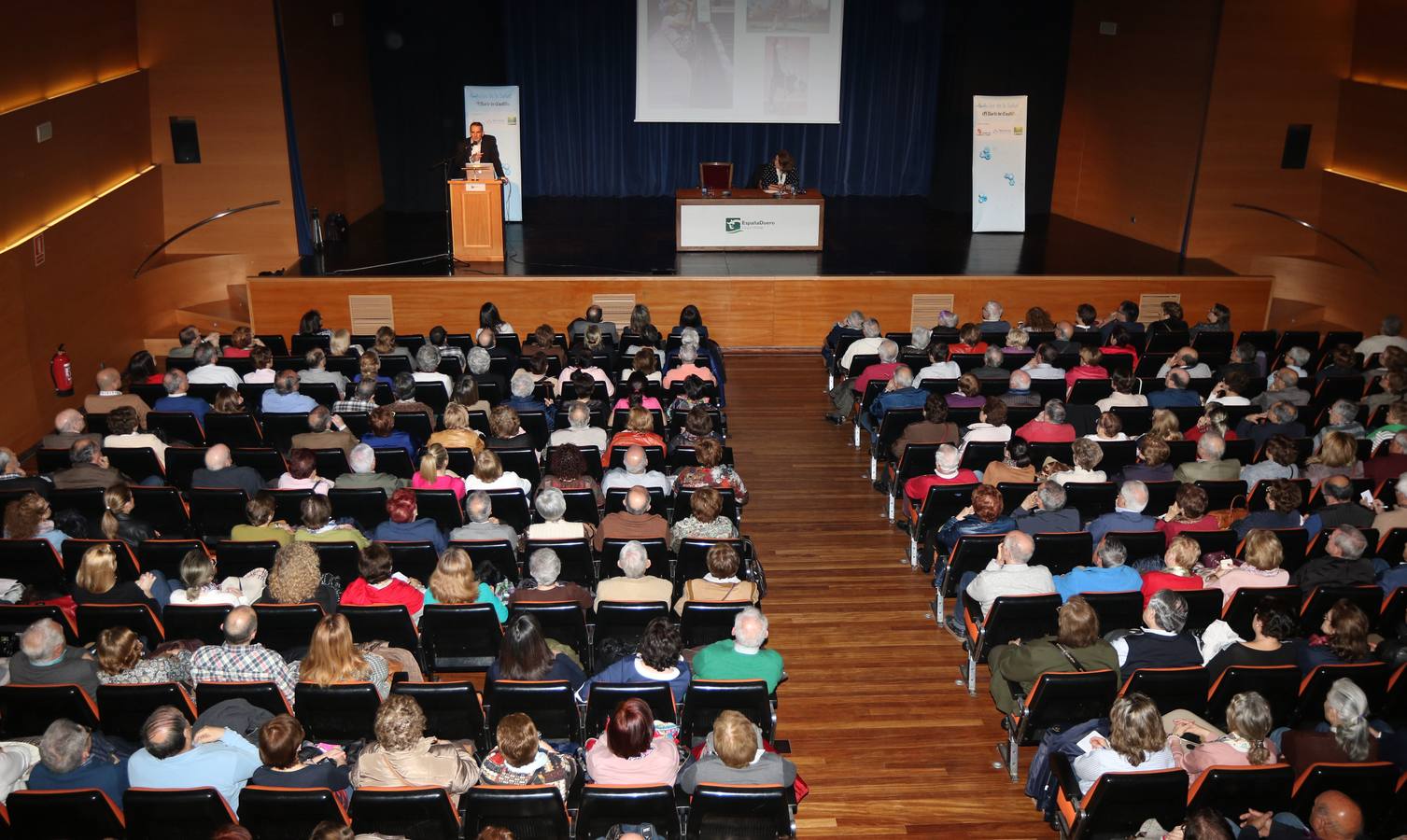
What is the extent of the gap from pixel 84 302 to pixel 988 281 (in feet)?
32.4

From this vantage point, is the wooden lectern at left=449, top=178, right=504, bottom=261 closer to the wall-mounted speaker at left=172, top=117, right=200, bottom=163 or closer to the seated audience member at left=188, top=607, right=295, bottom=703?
the wall-mounted speaker at left=172, top=117, right=200, bottom=163

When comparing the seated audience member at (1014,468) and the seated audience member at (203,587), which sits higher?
the seated audience member at (1014,468)

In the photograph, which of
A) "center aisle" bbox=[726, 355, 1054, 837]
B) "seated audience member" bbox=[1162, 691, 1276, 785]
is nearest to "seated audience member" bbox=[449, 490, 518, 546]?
"center aisle" bbox=[726, 355, 1054, 837]

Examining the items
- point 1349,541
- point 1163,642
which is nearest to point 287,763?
point 1163,642

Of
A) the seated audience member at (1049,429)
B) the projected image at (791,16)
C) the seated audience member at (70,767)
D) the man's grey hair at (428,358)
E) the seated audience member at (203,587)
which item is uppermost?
the projected image at (791,16)

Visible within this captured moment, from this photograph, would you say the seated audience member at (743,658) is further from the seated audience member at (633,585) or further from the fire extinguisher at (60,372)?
the fire extinguisher at (60,372)

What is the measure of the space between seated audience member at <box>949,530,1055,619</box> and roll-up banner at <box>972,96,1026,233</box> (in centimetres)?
1047

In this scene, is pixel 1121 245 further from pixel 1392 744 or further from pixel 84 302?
pixel 84 302

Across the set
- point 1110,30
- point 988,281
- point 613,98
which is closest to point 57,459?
point 988,281

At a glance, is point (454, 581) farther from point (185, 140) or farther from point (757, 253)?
point (185, 140)

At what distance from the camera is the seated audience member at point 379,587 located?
607cm

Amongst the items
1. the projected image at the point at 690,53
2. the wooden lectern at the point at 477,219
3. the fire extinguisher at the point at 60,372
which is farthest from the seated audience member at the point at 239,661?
the projected image at the point at 690,53

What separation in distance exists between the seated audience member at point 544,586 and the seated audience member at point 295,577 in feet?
3.39

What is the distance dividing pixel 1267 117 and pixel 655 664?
12.8m
